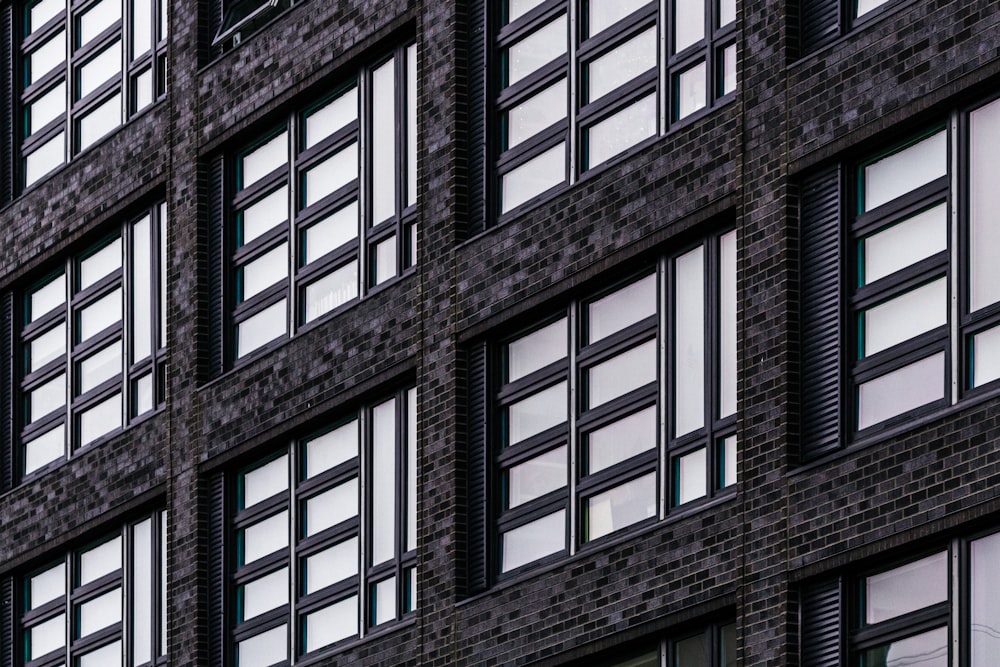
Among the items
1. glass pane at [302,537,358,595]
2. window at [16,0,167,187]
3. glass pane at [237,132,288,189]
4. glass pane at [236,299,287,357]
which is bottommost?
glass pane at [302,537,358,595]

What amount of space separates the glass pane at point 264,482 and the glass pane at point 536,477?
4680 mm

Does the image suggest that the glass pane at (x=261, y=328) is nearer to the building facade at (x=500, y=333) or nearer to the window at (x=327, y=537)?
the building facade at (x=500, y=333)

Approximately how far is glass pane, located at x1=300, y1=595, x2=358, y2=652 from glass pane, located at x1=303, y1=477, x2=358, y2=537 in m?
1.02

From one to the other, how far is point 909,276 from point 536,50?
732 centimetres

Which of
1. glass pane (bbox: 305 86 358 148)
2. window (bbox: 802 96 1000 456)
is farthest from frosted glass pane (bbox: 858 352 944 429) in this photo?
glass pane (bbox: 305 86 358 148)

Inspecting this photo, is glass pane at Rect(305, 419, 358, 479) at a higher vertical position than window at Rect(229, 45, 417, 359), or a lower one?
lower

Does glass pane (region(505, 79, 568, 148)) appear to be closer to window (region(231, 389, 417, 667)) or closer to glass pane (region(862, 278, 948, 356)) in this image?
window (region(231, 389, 417, 667))

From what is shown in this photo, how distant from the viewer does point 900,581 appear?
2638 cm

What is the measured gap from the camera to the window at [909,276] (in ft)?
85.6

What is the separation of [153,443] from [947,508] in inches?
603

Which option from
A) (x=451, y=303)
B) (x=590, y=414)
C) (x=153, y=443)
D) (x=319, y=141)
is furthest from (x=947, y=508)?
(x=153, y=443)

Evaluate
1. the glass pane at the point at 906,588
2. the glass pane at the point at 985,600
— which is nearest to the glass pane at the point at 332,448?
the glass pane at the point at 906,588

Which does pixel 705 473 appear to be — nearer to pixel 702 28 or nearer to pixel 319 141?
pixel 702 28

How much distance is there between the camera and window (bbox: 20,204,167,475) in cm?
3916
